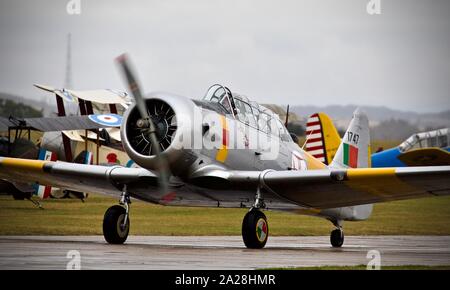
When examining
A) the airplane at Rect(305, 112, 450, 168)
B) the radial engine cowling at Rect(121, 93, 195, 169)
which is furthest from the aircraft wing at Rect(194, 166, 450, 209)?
the airplane at Rect(305, 112, 450, 168)

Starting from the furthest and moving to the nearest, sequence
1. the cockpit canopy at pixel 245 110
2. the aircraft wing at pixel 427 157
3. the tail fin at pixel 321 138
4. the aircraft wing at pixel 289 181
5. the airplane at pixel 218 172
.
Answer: the aircraft wing at pixel 427 157, the tail fin at pixel 321 138, the cockpit canopy at pixel 245 110, the aircraft wing at pixel 289 181, the airplane at pixel 218 172

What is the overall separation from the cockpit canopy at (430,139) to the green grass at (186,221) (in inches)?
A: 642

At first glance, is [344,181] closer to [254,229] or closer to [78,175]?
[254,229]

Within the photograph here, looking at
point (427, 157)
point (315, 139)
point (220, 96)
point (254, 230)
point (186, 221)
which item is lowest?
point (254, 230)

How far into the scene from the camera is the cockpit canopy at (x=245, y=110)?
13641 millimetres

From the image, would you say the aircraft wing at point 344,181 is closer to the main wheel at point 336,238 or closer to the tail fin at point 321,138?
the main wheel at point 336,238

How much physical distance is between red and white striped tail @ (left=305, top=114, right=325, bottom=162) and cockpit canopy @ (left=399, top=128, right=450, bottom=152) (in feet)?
65.8

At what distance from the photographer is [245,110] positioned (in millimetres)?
14055

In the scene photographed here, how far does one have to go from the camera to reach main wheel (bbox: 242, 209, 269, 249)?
12.7m

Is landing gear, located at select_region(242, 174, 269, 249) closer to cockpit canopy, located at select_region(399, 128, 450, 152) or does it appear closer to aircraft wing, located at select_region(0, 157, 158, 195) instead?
aircraft wing, located at select_region(0, 157, 158, 195)

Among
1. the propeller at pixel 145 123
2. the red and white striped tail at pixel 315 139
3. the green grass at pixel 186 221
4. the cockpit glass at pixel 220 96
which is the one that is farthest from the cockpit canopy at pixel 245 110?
the red and white striped tail at pixel 315 139

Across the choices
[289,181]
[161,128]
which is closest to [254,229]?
[289,181]

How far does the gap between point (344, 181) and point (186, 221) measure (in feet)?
27.7
